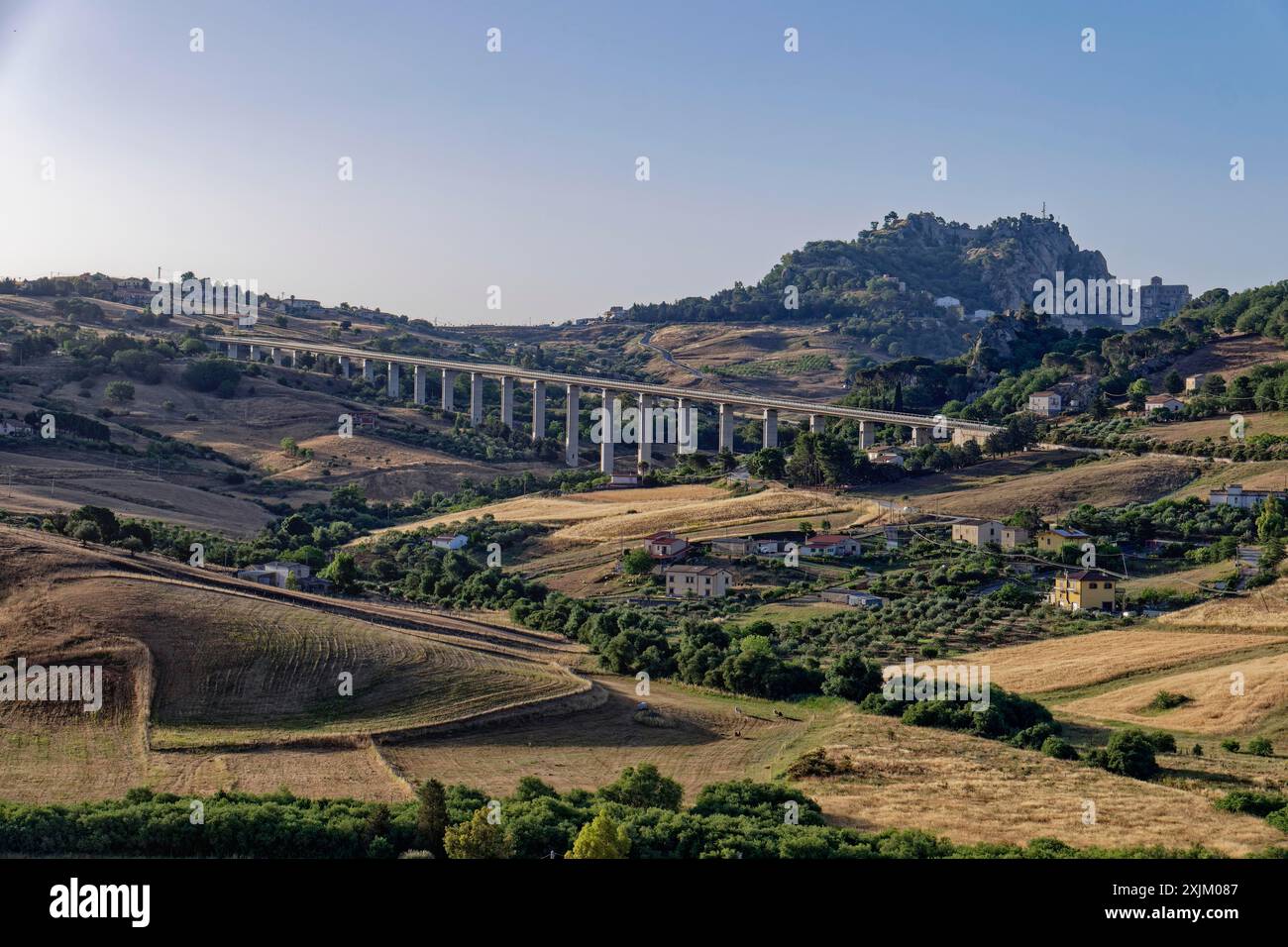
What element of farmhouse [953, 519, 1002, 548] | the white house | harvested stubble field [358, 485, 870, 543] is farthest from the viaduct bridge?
farmhouse [953, 519, 1002, 548]

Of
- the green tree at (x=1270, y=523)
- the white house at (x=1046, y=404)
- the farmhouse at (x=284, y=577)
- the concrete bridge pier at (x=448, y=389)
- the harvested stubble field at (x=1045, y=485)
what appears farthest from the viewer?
the concrete bridge pier at (x=448, y=389)

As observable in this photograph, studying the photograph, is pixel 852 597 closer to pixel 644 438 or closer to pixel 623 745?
pixel 623 745

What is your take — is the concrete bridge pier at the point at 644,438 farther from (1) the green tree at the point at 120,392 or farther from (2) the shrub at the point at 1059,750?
(2) the shrub at the point at 1059,750

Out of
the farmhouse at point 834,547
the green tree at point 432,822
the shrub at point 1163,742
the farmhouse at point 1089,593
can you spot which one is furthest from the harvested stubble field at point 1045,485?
the green tree at point 432,822

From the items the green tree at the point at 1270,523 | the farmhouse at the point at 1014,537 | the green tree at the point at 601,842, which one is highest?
the green tree at the point at 1270,523

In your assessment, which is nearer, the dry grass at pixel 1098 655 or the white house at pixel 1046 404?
the dry grass at pixel 1098 655
